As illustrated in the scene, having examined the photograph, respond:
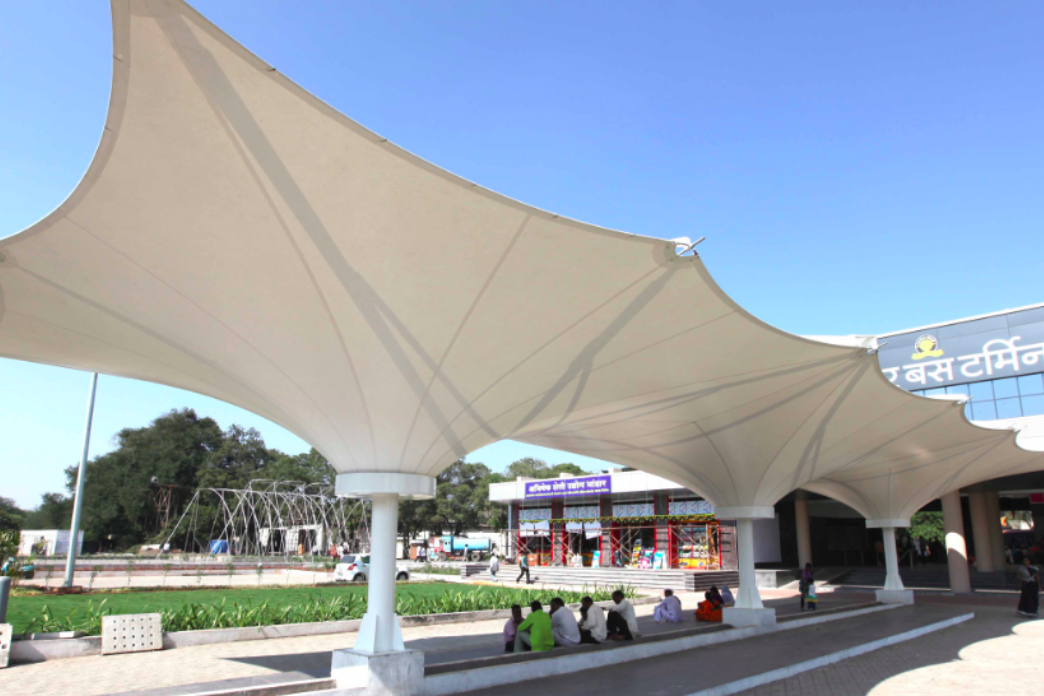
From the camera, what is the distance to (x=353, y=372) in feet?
24.0

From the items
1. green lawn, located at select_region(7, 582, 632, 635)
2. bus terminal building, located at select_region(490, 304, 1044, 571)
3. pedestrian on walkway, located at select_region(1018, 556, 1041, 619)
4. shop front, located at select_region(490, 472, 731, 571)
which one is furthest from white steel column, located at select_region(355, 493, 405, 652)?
bus terminal building, located at select_region(490, 304, 1044, 571)

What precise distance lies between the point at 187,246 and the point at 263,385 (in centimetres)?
237

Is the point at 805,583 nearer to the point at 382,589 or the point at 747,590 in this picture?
the point at 747,590

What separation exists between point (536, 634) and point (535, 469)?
73.8m

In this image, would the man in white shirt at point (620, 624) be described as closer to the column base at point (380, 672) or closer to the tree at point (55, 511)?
the column base at point (380, 672)

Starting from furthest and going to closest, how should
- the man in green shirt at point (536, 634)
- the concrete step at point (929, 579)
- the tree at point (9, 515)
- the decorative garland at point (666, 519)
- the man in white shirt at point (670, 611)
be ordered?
the tree at point (9, 515) → the decorative garland at point (666, 519) → the concrete step at point (929, 579) → the man in white shirt at point (670, 611) → the man in green shirt at point (536, 634)

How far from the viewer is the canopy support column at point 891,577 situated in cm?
1939

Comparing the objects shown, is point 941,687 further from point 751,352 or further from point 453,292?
point 453,292

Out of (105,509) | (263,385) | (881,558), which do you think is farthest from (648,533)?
(105,509)

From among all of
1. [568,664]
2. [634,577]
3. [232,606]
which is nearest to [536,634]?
[568,664]

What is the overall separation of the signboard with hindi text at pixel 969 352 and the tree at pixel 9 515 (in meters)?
65.1

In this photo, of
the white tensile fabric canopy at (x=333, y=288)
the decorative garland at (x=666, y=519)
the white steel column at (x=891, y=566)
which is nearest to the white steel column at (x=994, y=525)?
the white steel column at (x=891, y=566)

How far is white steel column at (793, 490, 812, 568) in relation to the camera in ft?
92.7

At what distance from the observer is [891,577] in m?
19.8
